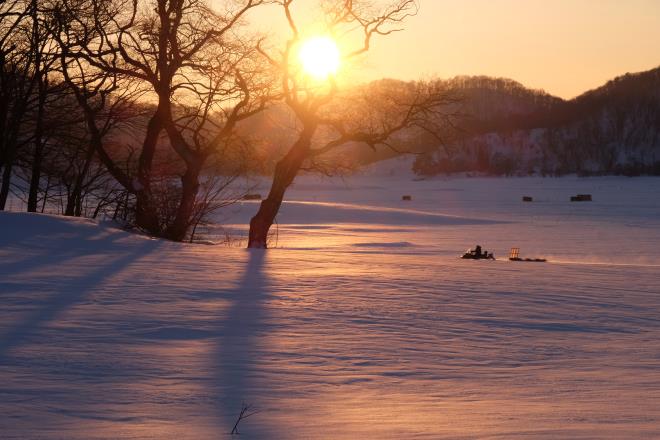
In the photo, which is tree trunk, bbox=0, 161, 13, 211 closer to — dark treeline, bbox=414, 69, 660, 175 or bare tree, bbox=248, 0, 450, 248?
bare tree, bbox=248, 0, 450, 248

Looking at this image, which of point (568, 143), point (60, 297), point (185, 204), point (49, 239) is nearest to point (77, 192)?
point (185, 204)

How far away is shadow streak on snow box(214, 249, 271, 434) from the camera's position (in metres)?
5.71

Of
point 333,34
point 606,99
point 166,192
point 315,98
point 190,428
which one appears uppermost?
point 606,99

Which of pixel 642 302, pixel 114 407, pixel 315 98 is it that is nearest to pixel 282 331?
pixel 114 407

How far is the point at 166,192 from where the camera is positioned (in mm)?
21781

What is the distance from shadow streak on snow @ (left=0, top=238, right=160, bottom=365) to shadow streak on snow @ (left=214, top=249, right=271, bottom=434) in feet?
5.08

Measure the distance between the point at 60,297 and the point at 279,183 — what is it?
1180cm

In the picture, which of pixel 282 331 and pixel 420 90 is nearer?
pixel 282 331

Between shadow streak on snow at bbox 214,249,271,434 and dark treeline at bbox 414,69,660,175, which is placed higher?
dark treeline at bbox 414,69,660,175

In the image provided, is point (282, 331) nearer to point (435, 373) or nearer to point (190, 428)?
point (435, 373)

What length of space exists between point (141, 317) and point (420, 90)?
13.7 meters

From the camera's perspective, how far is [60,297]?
952 centimetres

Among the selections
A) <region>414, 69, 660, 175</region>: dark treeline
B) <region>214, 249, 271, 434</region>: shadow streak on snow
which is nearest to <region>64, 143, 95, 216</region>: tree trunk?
<region>214, 249, 271, 434</region>: shadow streak on snow

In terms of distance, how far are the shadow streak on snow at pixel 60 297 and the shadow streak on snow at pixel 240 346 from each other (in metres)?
1.55
